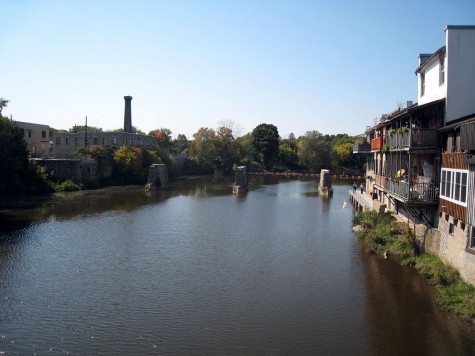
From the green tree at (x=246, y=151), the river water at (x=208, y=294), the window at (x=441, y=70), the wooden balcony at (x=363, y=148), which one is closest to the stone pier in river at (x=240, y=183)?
the wooden balcony at (x=363, y=148)

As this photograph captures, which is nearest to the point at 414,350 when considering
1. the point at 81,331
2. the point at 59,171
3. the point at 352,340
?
the point at 352,340

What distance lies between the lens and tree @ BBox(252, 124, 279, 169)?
110 metres

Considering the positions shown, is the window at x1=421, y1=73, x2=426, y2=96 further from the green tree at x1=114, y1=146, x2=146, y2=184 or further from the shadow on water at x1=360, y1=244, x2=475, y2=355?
the green tree at x1=114, y1=146, x2=146, y2=184

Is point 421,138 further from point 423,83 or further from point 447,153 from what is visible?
point 423,83

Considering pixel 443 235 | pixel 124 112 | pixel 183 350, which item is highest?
pixel 124 112

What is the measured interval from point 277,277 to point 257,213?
68.6ft

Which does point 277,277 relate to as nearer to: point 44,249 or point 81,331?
point 81,331

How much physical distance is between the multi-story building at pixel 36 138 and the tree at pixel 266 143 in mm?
52492

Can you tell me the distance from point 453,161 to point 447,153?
0.93 meters

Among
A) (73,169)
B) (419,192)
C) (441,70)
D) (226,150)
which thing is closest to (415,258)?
(419,192)

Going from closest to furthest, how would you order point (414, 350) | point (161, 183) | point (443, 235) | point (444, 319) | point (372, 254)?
point (414, 350)
point (444, 319)
point (443, 235)
point (372, 254)
point (161, 183)

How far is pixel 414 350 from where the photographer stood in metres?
14.3

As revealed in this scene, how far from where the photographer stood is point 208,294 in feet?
64.0

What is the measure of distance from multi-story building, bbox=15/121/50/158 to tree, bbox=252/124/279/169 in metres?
52.5
